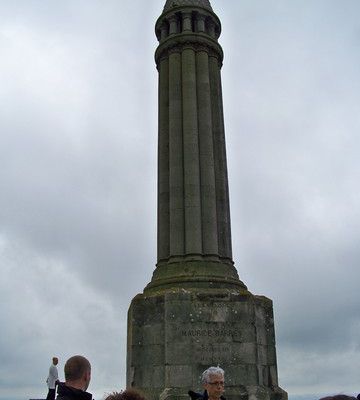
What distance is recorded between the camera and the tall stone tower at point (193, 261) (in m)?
16.2

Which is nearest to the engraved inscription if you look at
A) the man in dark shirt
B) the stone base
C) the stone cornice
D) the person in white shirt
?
the stone base

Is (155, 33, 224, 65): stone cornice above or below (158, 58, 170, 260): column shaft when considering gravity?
above

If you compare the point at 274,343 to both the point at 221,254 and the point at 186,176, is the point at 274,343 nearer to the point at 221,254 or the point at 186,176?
the point at 221,254

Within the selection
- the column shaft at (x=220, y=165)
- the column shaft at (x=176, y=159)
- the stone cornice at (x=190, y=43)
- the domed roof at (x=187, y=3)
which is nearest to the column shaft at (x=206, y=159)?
the stone cornice at (x=190, y=43)

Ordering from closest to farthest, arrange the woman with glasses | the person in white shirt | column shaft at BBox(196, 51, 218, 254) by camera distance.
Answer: the woman with glasses, the person in white shirt, column shaft at BBox(196, 51, 218, 254)

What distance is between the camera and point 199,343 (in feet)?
53.3

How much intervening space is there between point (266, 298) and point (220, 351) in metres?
2.61

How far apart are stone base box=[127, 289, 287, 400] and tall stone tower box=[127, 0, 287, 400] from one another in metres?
0.03

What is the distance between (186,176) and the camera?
62.8ft

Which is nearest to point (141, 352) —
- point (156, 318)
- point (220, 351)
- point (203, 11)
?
point (156, 318)

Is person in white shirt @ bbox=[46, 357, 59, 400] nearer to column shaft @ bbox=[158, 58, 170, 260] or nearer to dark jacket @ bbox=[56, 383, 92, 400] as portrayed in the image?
column shaft @ bbox=[158, 58, 170, 260]

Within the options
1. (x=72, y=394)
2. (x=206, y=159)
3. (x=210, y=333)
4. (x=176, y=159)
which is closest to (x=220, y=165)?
(x=206, y=159)

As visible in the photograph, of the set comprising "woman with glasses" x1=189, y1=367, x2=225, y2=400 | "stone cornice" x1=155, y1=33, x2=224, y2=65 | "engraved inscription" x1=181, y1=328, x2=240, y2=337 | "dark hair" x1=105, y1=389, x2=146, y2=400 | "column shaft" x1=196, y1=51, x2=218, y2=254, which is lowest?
"dark hair" x1=105, y1=389, x2=146, y2=400

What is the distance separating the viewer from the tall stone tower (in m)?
16.2
